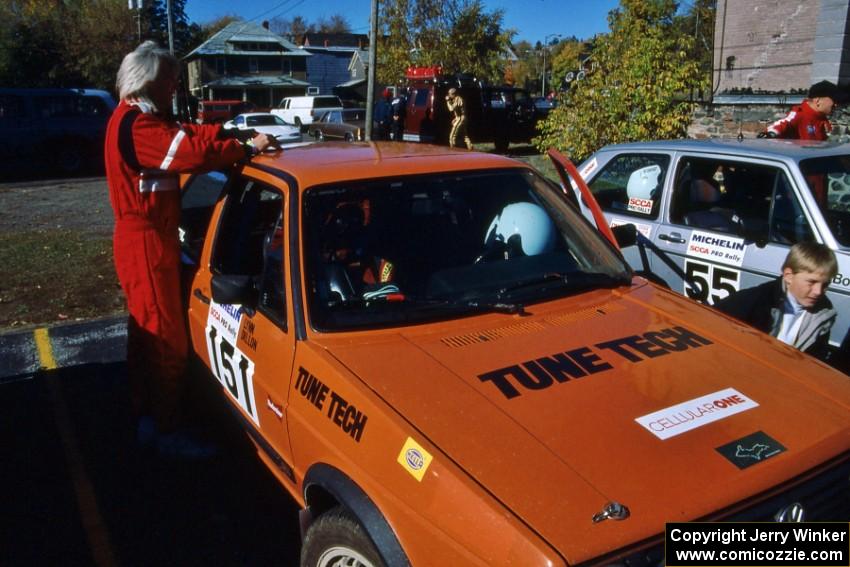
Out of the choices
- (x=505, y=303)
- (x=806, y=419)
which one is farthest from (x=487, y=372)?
(x=806, y=419)

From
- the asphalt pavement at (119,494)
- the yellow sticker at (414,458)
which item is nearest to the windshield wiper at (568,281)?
the yellow sticker at (414,458)

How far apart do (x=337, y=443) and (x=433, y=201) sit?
50.0 inches

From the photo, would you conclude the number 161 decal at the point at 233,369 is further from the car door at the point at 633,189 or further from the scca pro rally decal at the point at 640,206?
the scca pro rally decal at the point at 640,206

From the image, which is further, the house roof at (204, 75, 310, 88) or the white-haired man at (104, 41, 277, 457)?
the house roof at (204, 75, 310, 88)

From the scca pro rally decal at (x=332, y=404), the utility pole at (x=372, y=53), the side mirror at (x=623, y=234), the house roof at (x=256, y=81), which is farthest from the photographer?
the house roof at (x=256, y=81)

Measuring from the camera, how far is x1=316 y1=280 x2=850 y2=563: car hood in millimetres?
1812

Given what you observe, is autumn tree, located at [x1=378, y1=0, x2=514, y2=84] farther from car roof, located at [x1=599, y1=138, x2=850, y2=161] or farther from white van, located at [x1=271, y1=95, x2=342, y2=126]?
car roof, located at [x1=599, y1=138, x2=850, y2=161]

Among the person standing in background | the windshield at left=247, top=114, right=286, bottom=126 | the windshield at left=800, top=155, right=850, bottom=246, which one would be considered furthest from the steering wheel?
the windshield at left=247, top=114, right=286, bottom=126

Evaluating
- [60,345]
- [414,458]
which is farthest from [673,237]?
[60,345]

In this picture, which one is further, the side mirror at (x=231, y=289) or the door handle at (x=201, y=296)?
the door handle at (x=201, y=296)

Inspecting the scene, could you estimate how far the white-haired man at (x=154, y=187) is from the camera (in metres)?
3.34

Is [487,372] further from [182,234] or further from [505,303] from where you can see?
[182,234]

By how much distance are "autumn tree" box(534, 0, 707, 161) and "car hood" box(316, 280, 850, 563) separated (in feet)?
25.7

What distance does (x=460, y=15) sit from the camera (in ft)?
104
